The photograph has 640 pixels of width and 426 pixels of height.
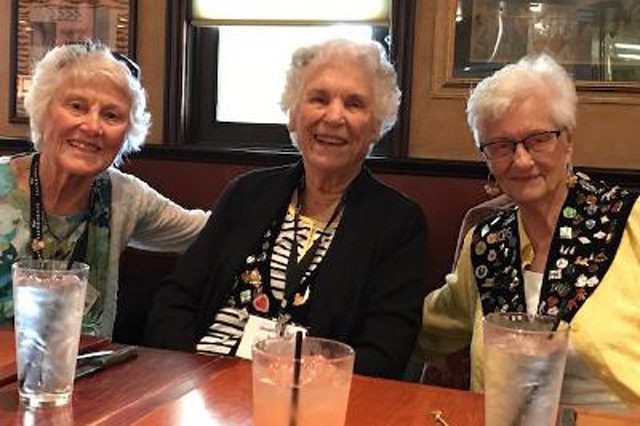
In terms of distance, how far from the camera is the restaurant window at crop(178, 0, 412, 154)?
3.26 metres

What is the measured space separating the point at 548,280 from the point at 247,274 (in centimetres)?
68

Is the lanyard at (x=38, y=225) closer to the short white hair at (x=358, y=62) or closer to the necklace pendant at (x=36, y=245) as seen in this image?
the necklace pendant at (x=36, y=245)

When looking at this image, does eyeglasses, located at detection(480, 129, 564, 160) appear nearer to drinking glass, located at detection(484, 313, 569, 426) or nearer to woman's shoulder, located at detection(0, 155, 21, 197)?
drinking glass, located at detection(484, 313, 569, 426)

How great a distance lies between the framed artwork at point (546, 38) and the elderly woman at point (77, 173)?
1.22 m

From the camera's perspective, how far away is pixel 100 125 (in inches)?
82.7

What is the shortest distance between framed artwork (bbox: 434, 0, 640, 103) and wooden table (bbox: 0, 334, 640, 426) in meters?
1.81

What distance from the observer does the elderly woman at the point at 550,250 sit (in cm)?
168

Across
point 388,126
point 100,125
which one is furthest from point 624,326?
point 100,125

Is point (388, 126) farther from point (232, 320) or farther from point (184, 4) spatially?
point (184, 4)

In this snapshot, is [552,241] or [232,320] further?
[232,320]

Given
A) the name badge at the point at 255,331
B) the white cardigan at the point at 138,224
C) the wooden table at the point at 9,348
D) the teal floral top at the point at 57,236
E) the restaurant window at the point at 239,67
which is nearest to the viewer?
the wooden table at the point at 9,348

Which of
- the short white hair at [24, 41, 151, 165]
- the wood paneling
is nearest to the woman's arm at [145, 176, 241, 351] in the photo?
the short white hair at [24, 41, 151, 165]

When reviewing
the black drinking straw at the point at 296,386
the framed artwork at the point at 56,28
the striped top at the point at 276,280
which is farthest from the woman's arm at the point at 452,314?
the framed artwork at the point at 56,28

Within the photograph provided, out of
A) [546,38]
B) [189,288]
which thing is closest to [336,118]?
[189,288]
